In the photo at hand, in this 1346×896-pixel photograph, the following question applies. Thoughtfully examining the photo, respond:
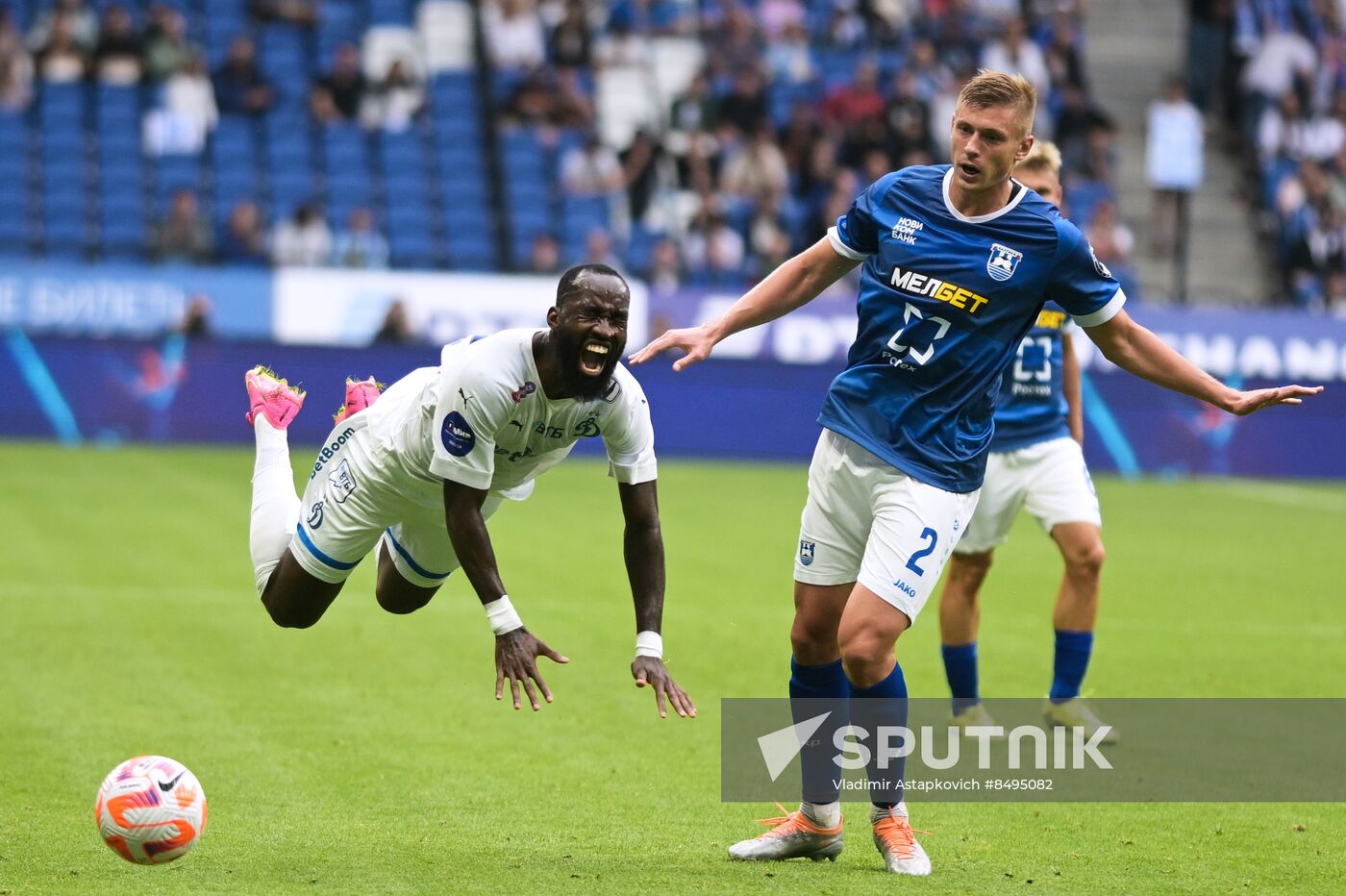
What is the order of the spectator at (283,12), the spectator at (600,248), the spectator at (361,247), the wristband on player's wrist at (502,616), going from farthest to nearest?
the spectator at (283,12)
the spectator at (600,248)
the spectator at (361,247)
the wristband on player's wrist at (502,616)

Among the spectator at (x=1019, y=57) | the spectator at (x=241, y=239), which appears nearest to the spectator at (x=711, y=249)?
the spectator at (x=1019, y=57)

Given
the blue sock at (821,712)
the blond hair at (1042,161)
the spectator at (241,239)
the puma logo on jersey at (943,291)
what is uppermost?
the blond hair at (1042,161)

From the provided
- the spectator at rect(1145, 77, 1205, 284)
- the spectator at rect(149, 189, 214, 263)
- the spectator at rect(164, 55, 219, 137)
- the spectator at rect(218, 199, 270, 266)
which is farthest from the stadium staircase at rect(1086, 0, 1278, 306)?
the spectator at rect(164, 55, 219, 137)

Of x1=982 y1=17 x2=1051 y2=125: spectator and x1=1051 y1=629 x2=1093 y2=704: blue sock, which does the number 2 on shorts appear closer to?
x1=1051 y1=629 x2=1093 y2=704: blue sock

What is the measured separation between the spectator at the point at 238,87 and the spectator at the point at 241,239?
2409mm

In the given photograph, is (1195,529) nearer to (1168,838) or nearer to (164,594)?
(164,594)

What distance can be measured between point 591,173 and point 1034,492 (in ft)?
57.0

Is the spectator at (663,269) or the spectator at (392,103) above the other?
the spectator at (392,103)

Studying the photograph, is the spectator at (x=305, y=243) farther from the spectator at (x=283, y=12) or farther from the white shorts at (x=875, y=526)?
the white shorts at (x=875, y=526)

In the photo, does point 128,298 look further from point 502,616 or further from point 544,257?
point 502,616

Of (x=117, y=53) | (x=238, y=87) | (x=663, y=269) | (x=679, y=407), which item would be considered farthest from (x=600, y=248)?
(x=117, y=53)

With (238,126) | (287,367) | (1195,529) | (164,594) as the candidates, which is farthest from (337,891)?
(238,126)

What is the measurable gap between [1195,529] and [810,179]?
999cm

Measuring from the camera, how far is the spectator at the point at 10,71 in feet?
79.1
